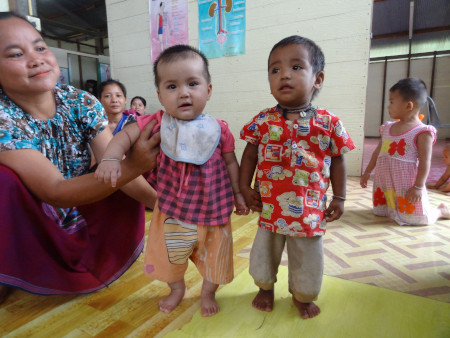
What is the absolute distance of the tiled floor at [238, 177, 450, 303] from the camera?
4.51 feet

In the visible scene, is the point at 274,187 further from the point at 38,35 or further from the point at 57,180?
the point at 38,35

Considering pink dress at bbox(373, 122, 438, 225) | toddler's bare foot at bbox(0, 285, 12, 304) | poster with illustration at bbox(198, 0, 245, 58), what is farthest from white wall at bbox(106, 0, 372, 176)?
toddler's bare foot at bbox(0, 285, 12, 304)

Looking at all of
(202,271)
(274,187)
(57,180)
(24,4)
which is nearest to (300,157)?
(274,187)

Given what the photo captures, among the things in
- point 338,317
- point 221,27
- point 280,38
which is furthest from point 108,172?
point 221,27

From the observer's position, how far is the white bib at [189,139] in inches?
42.1

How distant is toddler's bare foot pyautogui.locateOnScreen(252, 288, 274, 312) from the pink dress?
4.77 ft

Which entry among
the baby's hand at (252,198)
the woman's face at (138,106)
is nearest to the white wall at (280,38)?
the woman's face at (138,106)

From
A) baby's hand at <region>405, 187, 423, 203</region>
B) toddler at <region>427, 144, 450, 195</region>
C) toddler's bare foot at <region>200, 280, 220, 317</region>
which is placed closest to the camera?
toddler's bare foot at <region>200, 280, 220, 317</region>

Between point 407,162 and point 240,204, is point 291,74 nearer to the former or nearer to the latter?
point 240,204

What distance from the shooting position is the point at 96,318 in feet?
3.82

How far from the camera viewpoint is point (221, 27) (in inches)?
159

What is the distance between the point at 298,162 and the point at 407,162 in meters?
1.56

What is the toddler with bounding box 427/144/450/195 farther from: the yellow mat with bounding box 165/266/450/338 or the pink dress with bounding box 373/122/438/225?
the yellow mat with bounding box 165/266/450/338

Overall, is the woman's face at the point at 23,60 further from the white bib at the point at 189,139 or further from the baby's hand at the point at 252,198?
the baby's hand at the point at 252,198
